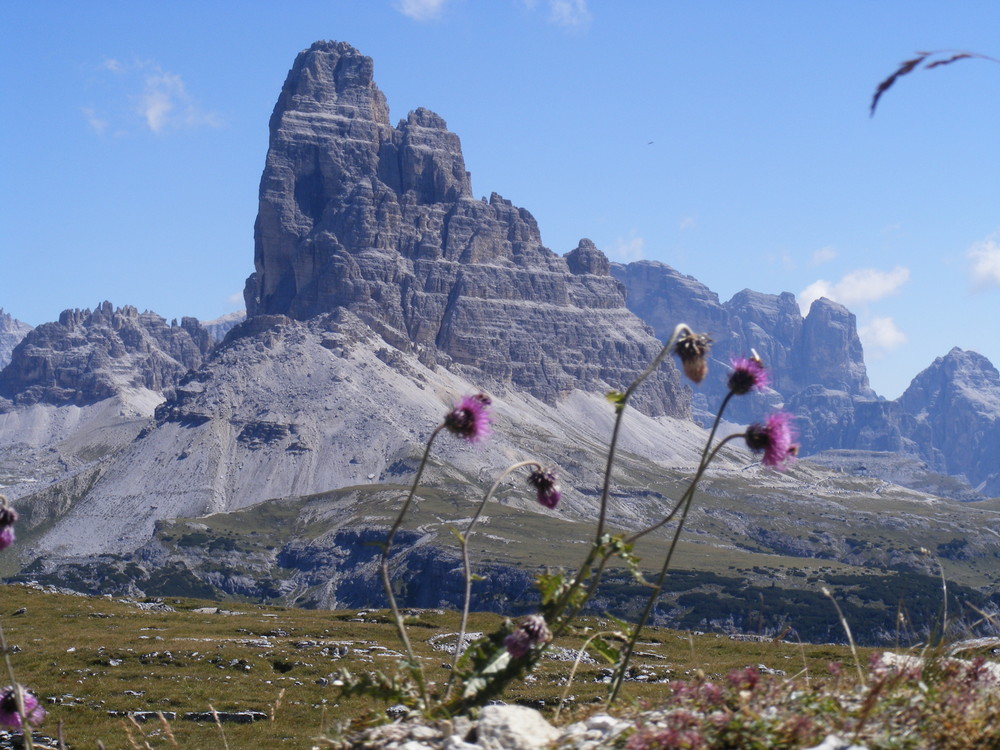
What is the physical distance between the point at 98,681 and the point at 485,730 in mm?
36660

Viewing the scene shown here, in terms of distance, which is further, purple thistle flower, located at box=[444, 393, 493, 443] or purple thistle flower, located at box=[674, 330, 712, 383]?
purple thistle flower, located at box=[444, 393, 493, 443]

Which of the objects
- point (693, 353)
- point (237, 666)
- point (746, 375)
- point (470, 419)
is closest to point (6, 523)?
point (470, 419)

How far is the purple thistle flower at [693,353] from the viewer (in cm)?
950

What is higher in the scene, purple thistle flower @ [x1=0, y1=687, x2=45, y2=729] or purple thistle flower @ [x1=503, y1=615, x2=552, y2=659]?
purple thistle flower @ [x1=503, y1=615, x2=552, y2=659]

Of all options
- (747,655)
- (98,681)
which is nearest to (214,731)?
(98,681)

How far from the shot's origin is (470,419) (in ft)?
32.3

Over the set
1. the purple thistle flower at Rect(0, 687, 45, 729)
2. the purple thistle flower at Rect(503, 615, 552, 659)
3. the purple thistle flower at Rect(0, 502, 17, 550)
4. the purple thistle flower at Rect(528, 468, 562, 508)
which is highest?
the purple thistle flower at Rect(528, 468, 562, 508)

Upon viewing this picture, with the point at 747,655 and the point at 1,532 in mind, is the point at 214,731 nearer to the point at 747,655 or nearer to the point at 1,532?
the point at 1,532

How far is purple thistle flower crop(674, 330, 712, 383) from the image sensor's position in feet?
31.2

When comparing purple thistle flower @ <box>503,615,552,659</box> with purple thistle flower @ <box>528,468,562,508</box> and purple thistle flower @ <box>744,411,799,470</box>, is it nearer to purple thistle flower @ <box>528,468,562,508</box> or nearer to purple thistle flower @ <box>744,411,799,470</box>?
purple thistle flower @ <box>528,468,562,508</box>

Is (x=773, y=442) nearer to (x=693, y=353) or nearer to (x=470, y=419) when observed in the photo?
(x=693, y=353)

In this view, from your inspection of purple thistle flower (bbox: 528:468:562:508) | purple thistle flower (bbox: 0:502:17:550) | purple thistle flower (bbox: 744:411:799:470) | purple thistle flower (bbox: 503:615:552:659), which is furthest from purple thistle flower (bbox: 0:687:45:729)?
purple thistle flower (bbox: 744:411:799:470)

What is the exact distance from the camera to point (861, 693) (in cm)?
938

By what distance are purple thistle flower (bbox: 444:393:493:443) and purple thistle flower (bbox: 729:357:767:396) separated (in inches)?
92.5
